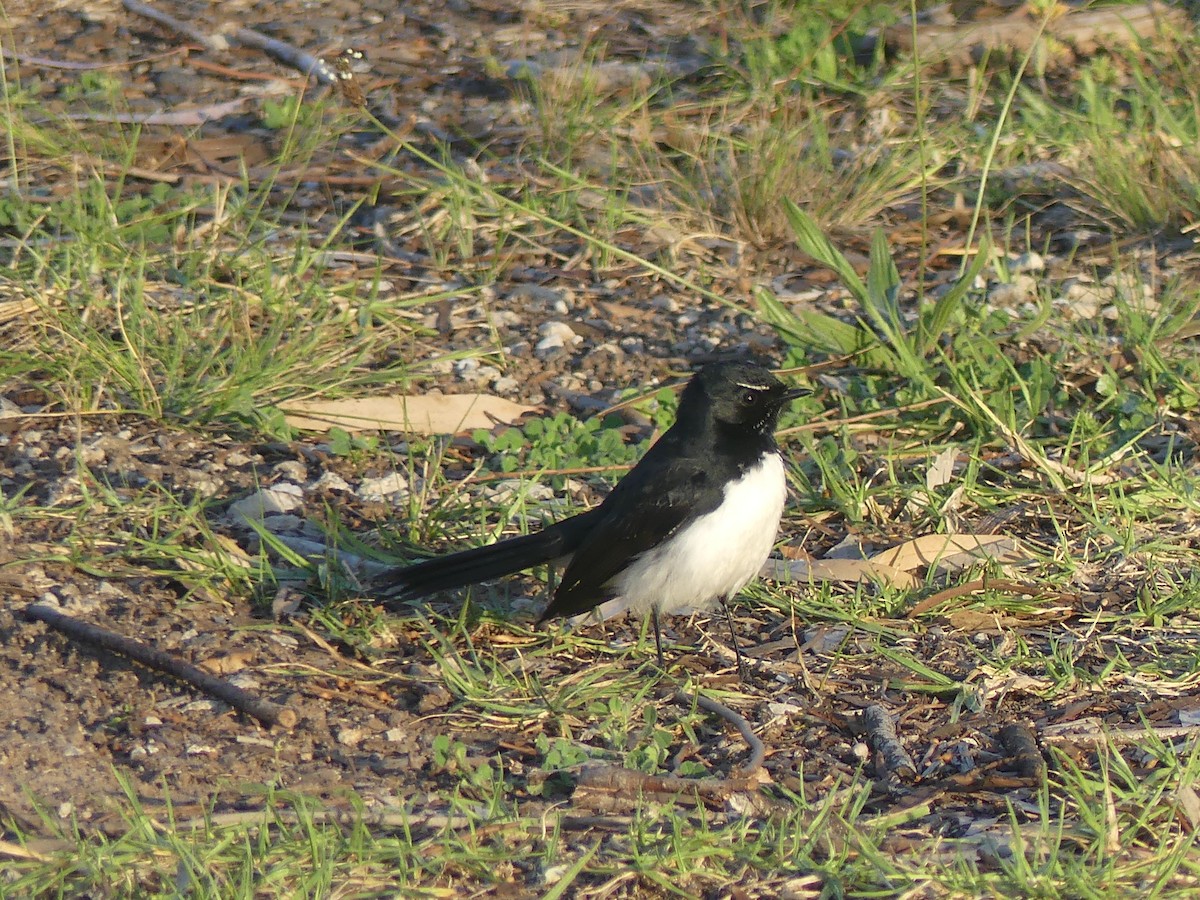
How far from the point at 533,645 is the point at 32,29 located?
5.79 metres

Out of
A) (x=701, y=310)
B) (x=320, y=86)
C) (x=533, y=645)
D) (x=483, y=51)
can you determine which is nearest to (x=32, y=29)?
(x=320, y=86)

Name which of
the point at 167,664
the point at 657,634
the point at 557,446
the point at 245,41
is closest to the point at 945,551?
the point at 657,634

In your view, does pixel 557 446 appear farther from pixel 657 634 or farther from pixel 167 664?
pixel 167 664

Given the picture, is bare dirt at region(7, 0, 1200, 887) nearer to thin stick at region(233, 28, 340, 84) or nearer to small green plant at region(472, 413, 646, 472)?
small green plant at region(472, 413, 646, 472)

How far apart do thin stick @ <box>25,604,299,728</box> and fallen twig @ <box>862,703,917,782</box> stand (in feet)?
4.44

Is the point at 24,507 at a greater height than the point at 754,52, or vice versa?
the point at 754,52

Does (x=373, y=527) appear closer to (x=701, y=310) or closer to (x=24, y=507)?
(x=24, y=507)

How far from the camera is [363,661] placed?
4.10 metres

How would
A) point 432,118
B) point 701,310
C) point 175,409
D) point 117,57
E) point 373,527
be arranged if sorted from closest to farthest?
point 373,527, point 175,409, point 701,310, point 432,118, point 117,57

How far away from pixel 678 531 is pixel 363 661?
2.92 ft

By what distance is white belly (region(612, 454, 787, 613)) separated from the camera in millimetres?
4086

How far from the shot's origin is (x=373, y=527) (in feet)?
15.6

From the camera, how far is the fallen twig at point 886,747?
11.7ft

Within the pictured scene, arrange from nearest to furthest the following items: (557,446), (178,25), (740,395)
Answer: (740,395), (557,446), (178,25)
